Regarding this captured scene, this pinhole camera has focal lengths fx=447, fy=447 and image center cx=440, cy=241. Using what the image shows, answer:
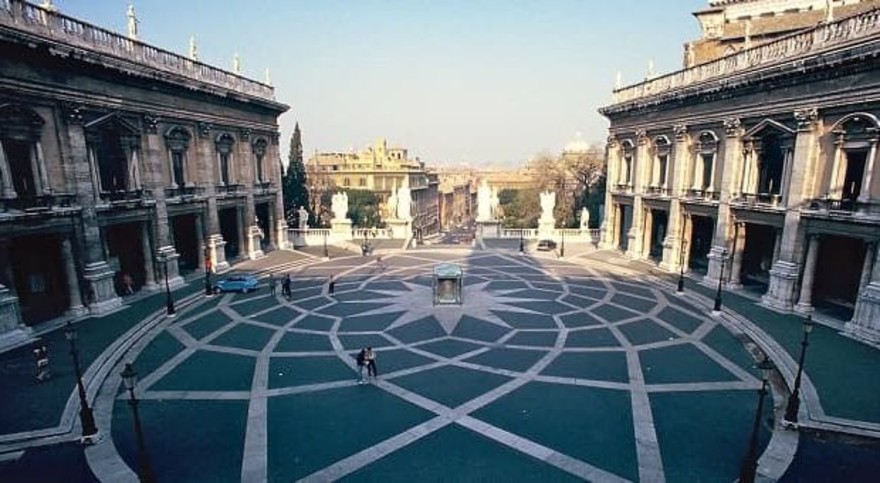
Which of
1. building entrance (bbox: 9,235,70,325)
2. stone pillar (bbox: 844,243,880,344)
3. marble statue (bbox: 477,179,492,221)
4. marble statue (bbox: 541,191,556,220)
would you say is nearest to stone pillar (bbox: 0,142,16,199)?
building entrance (bbox: 9,235,70,325)

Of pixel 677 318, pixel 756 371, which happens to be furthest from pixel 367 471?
pixel 677 318

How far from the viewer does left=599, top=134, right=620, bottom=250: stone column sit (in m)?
38.5

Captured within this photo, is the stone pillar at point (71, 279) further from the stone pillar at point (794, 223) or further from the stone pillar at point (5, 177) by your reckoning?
the stone pillar at point (794, 223)

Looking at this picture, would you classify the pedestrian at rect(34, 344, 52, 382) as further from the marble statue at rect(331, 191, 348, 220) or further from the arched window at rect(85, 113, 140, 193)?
the marble statue at rect(331, 191, 348, 220)

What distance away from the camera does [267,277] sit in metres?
29.8

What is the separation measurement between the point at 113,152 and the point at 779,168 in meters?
35.7

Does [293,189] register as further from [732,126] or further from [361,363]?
[732,126]

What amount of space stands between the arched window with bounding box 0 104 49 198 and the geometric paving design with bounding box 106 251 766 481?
845 centimetres

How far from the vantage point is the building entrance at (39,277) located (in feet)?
67.6

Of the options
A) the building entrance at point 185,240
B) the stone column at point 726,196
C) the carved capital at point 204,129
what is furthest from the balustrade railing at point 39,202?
the stone column at point 726,196

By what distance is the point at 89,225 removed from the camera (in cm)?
2159

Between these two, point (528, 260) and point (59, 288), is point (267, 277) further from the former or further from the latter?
point (528, 260)

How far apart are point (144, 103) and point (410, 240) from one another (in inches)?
966

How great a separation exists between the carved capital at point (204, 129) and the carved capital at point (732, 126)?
32.5 metres
